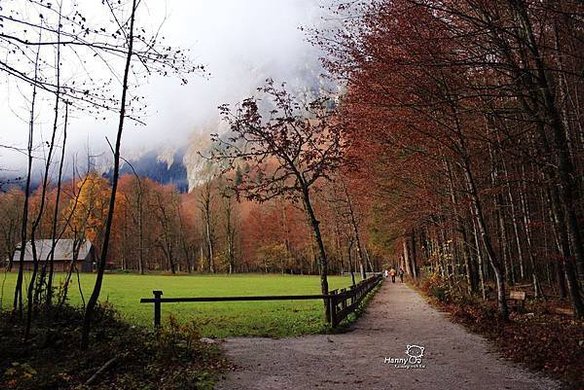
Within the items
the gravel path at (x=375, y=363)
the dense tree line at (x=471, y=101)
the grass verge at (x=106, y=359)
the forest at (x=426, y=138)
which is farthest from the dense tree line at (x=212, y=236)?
the grass verge at (x=106, y=359)

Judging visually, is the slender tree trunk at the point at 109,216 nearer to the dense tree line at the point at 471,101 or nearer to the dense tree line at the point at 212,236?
the dense tree line at the point at 471,101

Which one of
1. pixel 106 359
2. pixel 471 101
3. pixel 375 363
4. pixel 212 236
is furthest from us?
pixel 212 236

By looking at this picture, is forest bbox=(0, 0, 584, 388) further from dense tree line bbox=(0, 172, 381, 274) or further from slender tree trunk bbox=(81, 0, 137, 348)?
dense tree line bbox=(0, 172, 381, 274)

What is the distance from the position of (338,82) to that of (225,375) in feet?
21.8

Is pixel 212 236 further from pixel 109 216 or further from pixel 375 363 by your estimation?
pixel 375 363

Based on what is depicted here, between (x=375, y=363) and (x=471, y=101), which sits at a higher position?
(x=471, y=101)

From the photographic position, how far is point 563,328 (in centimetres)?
870

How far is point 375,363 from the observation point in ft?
24.2

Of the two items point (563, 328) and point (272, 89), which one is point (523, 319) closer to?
point (563, 328)

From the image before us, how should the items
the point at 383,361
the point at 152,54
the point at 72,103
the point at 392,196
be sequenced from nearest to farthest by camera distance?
the point at 72,103
the point at 152,54
the point at 383,361
the point at 392,196

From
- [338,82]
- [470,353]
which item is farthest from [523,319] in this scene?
[338,82]

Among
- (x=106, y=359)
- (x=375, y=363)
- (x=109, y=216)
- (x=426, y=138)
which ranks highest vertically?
(x=426, y=138)

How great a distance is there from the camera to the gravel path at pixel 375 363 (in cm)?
605

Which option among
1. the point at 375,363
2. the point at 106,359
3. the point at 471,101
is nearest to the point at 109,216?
the point at 106,359
